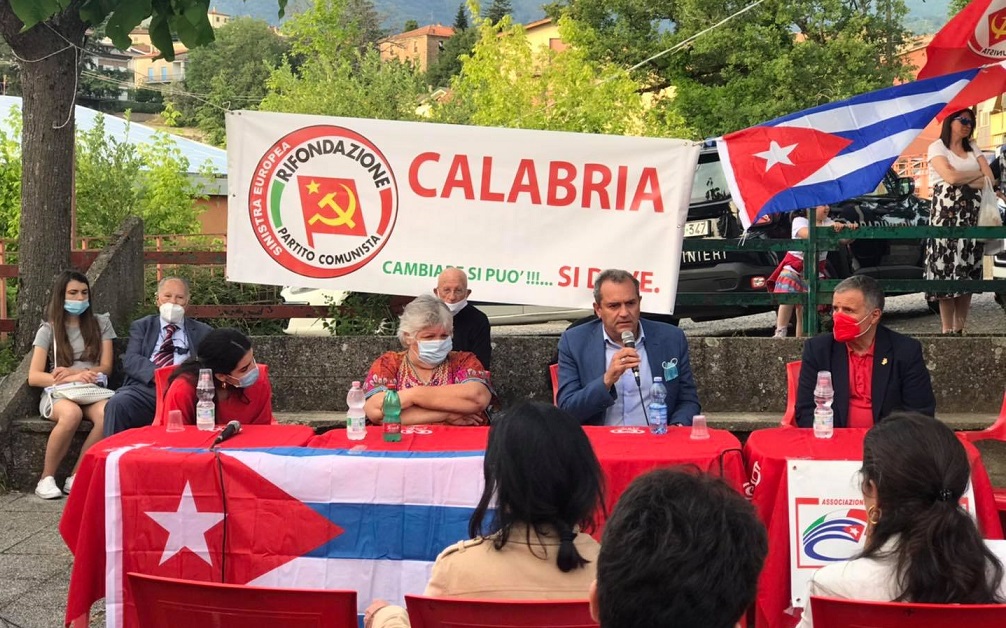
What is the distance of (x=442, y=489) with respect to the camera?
184 inches

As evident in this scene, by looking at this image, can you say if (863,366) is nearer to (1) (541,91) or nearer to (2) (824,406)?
(2) (824,406)

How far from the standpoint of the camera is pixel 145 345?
296 inches

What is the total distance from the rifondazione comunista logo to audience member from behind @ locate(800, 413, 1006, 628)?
5.12 metres

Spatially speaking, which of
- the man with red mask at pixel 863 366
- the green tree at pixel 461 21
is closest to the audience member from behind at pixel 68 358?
the man with red mask at pixel 863 366

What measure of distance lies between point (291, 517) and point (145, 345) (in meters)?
3.25

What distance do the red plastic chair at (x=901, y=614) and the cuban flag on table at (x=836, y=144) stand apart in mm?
4800

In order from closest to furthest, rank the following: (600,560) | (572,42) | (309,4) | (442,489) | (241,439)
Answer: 1. (600,560)
2. (442,489)
3. (241,439)
4. (309,4)
5. (572,42)

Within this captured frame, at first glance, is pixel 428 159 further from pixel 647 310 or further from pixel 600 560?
pixel 600 560

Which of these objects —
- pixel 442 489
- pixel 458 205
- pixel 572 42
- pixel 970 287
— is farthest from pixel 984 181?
pixel 572 42

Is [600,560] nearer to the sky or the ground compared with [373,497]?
nearer to the sky

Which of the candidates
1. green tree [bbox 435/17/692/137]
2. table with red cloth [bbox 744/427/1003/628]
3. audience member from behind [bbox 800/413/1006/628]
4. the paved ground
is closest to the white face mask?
the paved ground

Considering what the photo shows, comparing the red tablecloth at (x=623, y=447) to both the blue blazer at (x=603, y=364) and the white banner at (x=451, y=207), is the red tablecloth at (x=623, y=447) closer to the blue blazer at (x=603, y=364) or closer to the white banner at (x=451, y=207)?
the blue blazer at (x=603, y=364)

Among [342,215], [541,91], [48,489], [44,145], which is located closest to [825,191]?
[342,215]

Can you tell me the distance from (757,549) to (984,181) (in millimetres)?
7404
